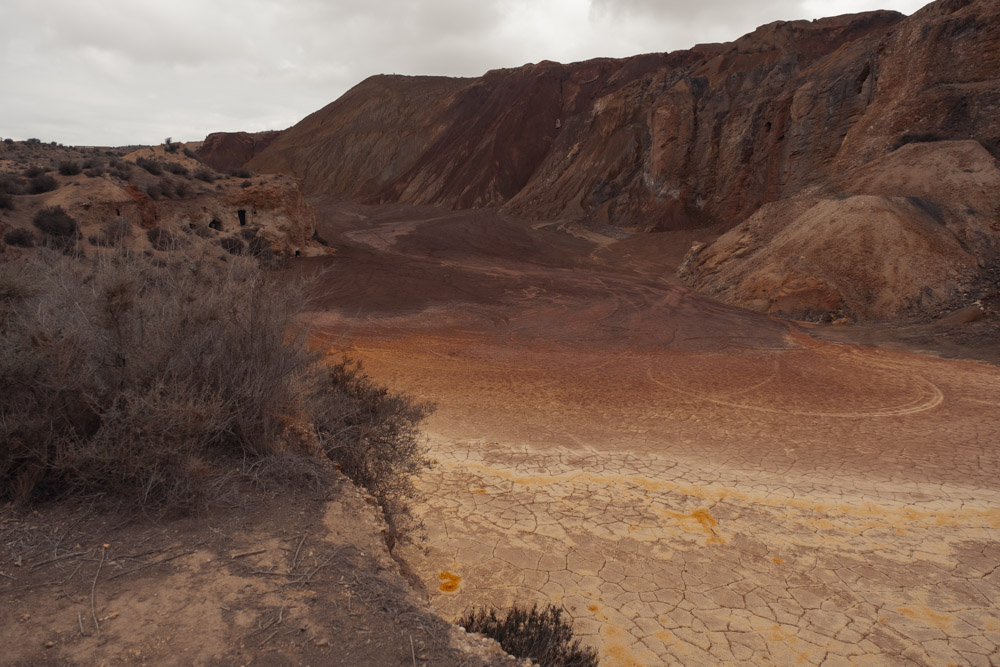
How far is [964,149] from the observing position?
1712cm

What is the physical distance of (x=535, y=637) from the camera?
3.40 m

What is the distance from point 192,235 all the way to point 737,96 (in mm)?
29913

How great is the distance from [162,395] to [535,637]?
294 centimetres

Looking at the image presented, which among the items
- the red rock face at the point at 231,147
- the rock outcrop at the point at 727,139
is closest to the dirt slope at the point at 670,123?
the rock outcrop at the point at 727,139

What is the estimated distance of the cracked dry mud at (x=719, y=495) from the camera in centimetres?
417

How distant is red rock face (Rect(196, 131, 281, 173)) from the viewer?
67969 millimetres

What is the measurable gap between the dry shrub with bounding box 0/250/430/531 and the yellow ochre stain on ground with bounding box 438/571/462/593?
70 cm

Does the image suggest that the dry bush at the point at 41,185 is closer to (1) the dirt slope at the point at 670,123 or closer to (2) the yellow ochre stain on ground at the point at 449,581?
(2) the yellow ochre stain on ground at the point at 449,581

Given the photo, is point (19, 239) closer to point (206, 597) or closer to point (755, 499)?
point (206, 597)

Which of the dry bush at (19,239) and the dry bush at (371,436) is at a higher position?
the dry bush at (19,239)

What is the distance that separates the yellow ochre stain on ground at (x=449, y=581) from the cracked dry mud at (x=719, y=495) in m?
0.02

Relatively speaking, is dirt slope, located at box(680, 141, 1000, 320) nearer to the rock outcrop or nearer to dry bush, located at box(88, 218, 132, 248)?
the rock outcrop

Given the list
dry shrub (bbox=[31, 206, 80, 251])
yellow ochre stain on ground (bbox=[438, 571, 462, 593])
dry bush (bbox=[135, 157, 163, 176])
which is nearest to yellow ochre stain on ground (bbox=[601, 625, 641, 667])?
yellow ochre stain on ground (bbox=[438, 571, 462, 593])

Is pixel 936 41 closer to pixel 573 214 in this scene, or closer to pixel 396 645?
pixel 573 214
